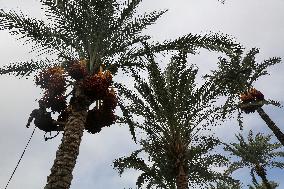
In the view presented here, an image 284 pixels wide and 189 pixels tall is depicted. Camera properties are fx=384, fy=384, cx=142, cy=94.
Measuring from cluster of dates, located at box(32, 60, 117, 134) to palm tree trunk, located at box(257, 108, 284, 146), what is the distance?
12.7 metres

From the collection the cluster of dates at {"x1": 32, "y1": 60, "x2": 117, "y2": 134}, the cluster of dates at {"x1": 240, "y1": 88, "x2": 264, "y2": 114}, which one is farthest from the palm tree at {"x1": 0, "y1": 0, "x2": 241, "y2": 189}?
the cluster of dates at {"x1": 240, "y1": 88, "x2": 264, "y2": 114}

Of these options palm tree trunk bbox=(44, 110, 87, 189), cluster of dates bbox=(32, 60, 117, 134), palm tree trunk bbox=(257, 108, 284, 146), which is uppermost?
palm tree trunk bbox=(257, 108, 284, 146)

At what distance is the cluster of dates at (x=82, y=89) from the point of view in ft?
27.9

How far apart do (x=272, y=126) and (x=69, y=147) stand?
14297mm

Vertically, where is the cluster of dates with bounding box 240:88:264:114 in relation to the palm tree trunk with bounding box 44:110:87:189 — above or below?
above

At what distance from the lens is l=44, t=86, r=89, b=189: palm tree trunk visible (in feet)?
23.1

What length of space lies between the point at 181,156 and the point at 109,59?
13.9 ft

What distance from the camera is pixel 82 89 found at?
8.52 metres

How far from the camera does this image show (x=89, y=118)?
29.6ft

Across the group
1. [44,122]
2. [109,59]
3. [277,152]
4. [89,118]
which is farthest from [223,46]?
[277,152]

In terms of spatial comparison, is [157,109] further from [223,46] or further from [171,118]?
[223,46]

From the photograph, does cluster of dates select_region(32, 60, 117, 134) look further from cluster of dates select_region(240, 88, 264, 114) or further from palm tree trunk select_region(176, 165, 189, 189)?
cluster of dates select_region(240, 88, 264, 114)

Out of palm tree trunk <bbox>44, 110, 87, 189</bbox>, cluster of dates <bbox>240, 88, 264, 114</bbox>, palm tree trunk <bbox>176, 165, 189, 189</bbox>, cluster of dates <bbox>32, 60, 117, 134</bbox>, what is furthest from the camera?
cluster of dates <bbox>240, 88, 264, 114</bbox>

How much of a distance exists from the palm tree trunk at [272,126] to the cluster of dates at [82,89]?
41.6 ft
